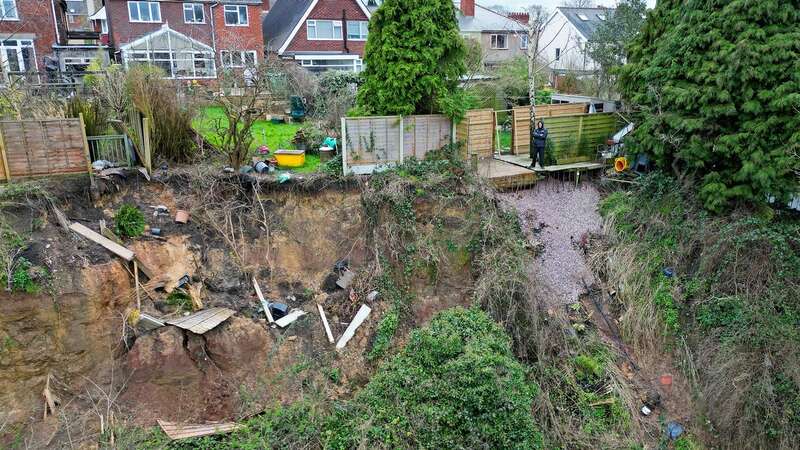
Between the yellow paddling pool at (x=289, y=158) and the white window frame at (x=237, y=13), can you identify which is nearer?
the yellow paddling pool at (x=289, y=158)

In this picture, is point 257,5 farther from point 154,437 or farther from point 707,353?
point 707,353

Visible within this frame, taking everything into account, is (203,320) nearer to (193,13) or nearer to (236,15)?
(236,15)

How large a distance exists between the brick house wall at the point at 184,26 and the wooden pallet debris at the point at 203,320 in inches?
793

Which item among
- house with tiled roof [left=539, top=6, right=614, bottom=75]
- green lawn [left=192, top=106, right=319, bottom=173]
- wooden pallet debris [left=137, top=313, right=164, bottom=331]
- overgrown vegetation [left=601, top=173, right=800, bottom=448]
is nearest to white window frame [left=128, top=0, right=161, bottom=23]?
green lawn [left=192, top=106, right=319, bottom=173]

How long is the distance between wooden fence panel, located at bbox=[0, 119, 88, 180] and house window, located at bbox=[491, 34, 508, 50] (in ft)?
107

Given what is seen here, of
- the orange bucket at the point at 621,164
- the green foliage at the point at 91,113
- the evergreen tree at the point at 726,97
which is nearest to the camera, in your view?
the evergreen tree at the point at 726,97

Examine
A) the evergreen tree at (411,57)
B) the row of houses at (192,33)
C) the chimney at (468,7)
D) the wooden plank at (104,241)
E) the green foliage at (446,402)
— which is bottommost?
the green foliage at (446,402)

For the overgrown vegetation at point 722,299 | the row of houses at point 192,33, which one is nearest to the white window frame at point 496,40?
the row of houses at point 192,33

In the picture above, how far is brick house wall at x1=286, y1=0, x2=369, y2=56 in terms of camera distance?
30516mm

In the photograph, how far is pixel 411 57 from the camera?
12148 millimetres

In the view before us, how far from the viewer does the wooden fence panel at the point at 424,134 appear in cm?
1266

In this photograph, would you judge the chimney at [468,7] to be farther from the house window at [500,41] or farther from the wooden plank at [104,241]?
the wooden plank at [104,241]

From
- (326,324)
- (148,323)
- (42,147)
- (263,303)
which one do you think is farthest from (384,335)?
(42,147)

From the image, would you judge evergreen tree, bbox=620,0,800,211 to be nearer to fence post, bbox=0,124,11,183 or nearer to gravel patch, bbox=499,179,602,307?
gravel patch, bbox=499,179,602,307
